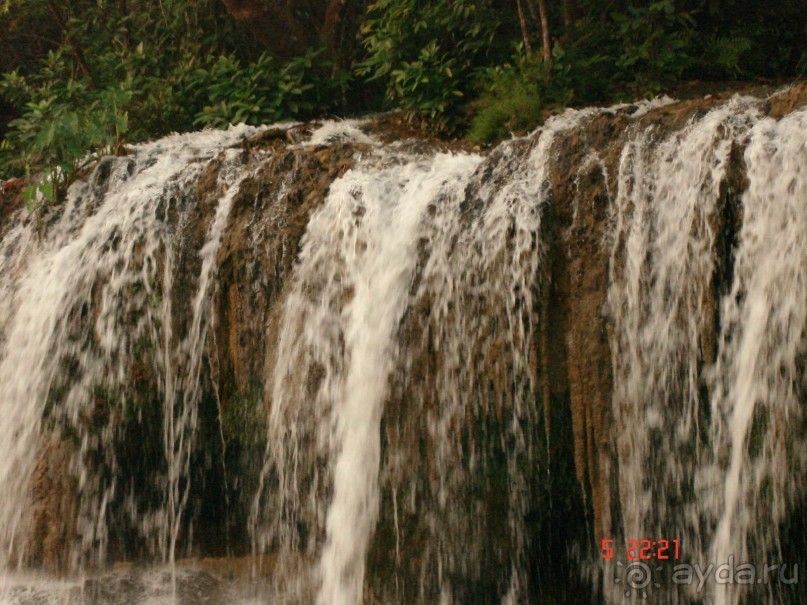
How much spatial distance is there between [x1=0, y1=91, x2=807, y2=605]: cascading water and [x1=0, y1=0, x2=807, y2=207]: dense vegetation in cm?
136

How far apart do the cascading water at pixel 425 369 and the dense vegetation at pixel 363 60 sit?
1364mm

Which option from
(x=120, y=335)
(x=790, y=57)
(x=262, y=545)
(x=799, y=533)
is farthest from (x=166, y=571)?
(x=790, y=57)

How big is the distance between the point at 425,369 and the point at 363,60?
16.9ft

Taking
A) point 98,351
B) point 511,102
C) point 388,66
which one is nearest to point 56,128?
point 98,351

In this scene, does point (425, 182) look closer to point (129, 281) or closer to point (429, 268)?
point (429, 268)

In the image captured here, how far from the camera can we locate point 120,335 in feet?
16.7

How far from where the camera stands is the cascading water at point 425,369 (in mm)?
3791

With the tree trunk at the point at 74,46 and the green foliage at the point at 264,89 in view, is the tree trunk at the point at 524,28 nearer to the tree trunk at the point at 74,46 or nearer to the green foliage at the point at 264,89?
the green foliage at the point at 264,89

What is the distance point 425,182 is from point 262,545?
2.23 meters

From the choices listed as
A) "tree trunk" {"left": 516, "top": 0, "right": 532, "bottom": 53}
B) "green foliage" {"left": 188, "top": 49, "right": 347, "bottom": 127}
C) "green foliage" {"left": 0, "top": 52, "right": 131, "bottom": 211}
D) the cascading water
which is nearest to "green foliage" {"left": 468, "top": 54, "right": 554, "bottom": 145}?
"tree trunk" {"left": 516, "top": 0, "right": 532, "bottom": 53}

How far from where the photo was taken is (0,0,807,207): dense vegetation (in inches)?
263
